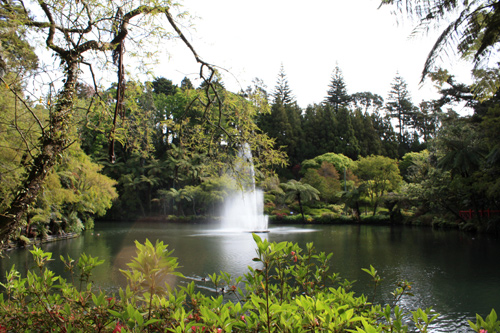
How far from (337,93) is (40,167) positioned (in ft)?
160

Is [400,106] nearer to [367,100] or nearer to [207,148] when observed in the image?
[367,100]

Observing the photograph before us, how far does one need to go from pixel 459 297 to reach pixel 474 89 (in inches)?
143

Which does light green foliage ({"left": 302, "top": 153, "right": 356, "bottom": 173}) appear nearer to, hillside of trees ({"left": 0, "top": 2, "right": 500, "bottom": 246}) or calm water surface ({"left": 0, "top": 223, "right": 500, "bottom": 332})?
hillside of trees ({"left": 0, "top": 2, "right": 500, "bottom": 246})

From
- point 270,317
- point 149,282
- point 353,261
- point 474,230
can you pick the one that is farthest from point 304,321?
point 474,230

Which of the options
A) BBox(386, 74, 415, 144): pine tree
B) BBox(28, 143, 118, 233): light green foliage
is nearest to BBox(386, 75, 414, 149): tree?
BBox(386, 74, 415, 144): pine tree

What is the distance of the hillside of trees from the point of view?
8.95 feet

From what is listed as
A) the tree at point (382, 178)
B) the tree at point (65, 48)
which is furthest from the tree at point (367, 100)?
the tree at point (65, 48)

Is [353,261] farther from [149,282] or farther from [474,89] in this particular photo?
[149,282]

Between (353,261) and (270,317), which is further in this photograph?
(353,261)

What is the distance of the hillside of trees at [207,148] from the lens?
2.73 metres

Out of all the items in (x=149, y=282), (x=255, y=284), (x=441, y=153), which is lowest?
(x=255, y=284)

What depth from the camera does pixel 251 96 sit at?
325cm

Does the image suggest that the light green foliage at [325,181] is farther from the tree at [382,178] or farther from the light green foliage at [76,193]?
the light green foliage at [76,193]

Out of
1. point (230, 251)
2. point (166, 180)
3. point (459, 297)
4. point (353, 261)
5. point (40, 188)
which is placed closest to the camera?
point (40, 188)
